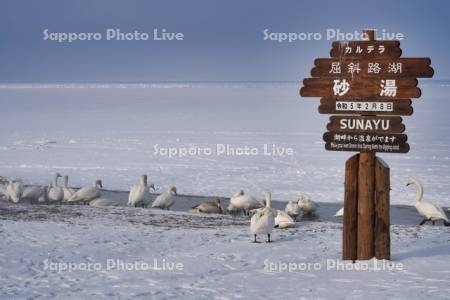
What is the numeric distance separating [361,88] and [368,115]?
1.24ft

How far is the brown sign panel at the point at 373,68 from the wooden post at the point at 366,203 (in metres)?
1.09

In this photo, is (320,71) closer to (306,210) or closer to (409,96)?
(409,96)

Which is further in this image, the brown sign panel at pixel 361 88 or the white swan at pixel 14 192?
the white swan at pixel 14 192

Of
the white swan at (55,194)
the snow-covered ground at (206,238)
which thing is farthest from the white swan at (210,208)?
the white swan at (55,194)

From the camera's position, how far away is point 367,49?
29.7 feet

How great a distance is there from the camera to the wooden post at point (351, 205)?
9.18m

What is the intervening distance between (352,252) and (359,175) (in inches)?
41.2

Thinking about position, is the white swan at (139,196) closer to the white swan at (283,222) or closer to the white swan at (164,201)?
the white swan at (164,201)

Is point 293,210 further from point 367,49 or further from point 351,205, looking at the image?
point 367,49

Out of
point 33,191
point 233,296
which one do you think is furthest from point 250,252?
point 33,191

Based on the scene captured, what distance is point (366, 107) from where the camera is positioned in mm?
9117

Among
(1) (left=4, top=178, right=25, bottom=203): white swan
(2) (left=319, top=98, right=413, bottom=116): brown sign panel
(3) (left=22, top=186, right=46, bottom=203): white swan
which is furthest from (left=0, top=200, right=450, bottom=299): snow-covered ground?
(3) (left=22, top=186, right=46, bottom=203): white swan

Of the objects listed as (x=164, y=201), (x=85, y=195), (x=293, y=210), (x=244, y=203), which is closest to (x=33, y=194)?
(x=85, y=195)

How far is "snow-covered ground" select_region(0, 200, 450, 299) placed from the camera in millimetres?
7988
